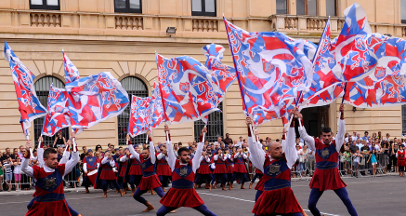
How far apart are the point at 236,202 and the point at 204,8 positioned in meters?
13.4

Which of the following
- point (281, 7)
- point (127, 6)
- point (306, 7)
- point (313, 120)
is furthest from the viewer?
point (313, 120)

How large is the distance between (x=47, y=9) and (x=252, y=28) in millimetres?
9299

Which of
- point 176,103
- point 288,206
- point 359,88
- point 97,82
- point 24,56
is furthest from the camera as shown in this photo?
point 24,56

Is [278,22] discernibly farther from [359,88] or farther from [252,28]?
[359,88]

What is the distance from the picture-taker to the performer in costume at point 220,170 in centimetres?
1933

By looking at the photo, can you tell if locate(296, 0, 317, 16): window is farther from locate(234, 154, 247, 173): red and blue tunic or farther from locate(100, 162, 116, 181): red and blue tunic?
locate(100, 162, 116, 181): red and blue tunic

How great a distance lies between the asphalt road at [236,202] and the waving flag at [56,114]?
2.79 meters

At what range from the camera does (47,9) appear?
77.2 ft

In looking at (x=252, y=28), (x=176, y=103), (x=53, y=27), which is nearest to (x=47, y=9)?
(x=53, y=27)

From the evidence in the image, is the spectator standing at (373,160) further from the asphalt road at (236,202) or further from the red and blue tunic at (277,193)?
the red and blue tunic at (277,193)

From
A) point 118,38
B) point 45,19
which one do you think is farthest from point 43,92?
point 118,38

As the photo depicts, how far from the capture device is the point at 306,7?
28344 millimetres

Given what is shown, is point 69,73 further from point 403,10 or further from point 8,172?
point 403,10

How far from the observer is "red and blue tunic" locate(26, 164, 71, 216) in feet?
28.0
